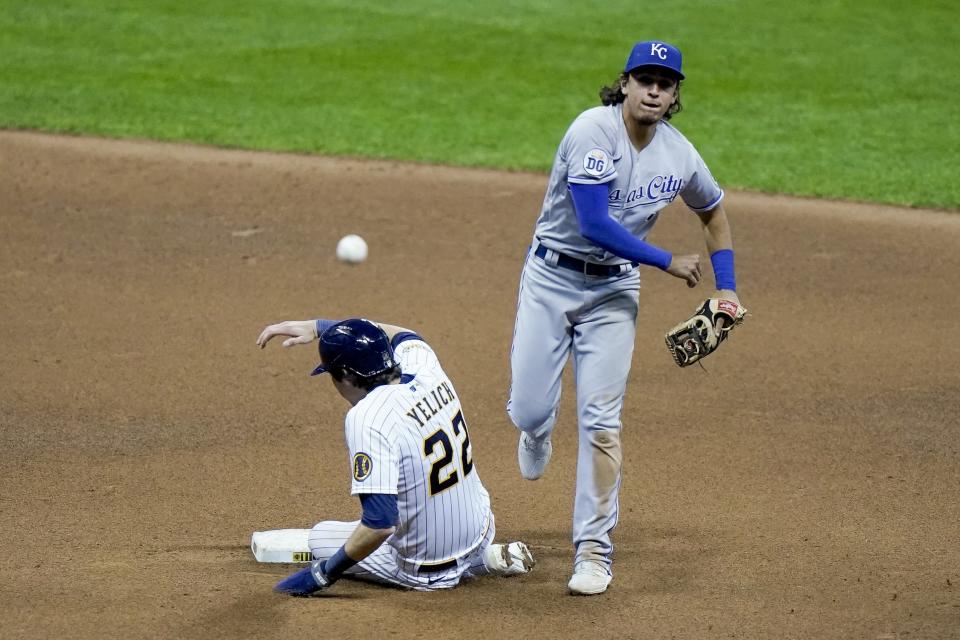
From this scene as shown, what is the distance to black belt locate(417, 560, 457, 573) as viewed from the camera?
15.6 ft

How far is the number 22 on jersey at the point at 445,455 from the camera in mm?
4559

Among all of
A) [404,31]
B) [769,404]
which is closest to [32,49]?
[404,31]

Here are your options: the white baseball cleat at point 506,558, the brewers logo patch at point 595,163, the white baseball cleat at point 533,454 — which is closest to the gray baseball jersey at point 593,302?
the brewers logo patch at point 595,163

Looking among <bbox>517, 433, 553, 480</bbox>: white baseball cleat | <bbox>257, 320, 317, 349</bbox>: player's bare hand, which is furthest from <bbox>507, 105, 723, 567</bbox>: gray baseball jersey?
<bbox>257, 320, 317, 349</bbox>: player's bare hand

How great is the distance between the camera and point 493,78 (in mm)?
14609

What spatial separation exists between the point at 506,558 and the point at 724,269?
149 cm

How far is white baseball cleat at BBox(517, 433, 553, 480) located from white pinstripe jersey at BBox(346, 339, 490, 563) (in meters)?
0.54

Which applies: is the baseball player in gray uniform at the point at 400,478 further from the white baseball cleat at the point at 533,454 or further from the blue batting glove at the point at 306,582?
the white baseball cleat at the point at 533,454

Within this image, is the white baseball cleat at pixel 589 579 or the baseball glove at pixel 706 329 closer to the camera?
the white baseball cleat at pixel 589 579

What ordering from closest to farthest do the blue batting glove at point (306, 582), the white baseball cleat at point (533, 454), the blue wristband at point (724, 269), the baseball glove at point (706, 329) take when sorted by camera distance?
the blue batting glove at point (306, 582), the baseball glove at point (706, 329), the blue wristband at point (724, 269), the white baseball cleat at point (533, 454)

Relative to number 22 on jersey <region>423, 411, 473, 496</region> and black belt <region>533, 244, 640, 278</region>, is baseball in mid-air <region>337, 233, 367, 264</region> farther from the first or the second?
number 22 on jersey <region>423, 411, 473, 496</region>

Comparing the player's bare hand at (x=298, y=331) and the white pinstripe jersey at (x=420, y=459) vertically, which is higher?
the player's bare hand at (x=298, y=331)

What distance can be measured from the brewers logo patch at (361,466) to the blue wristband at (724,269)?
172 centimetres

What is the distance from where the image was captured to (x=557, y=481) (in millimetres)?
6137
